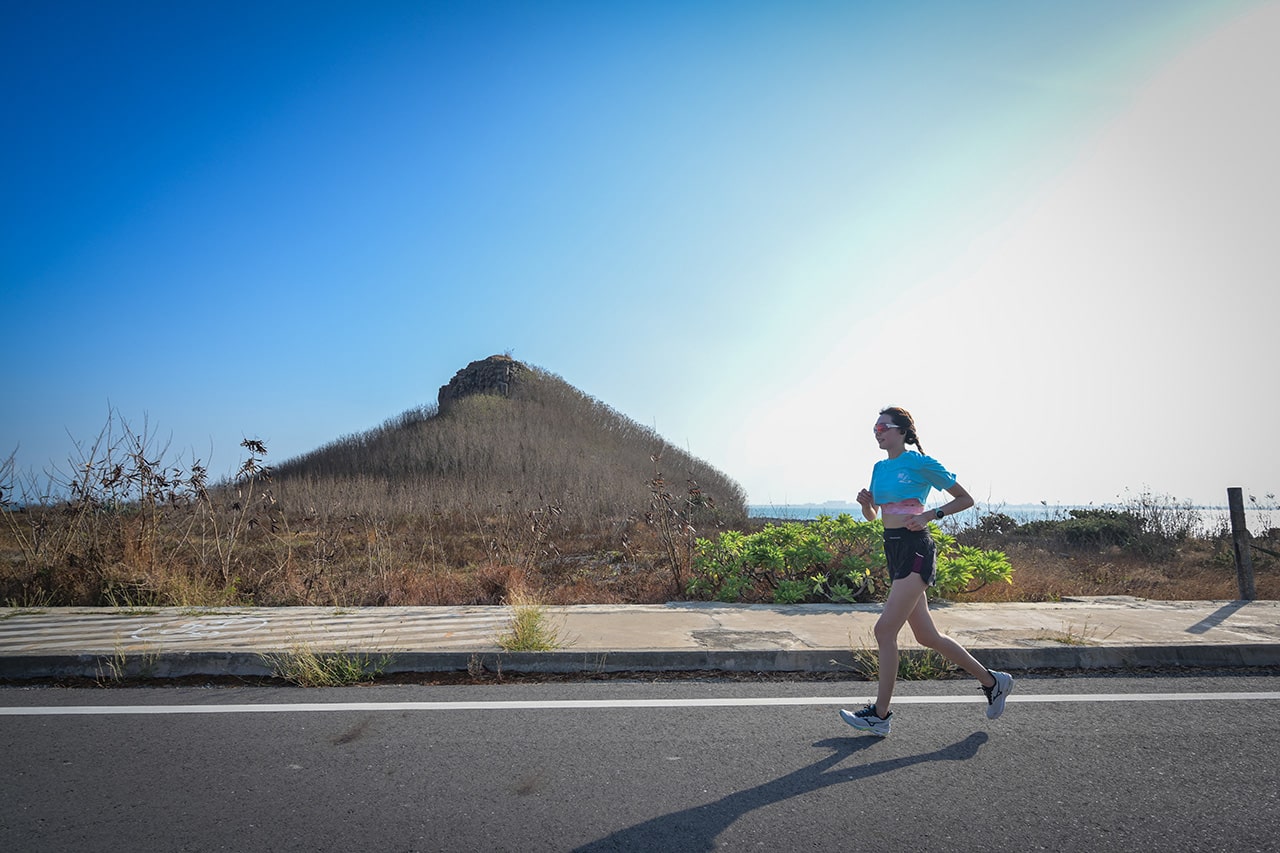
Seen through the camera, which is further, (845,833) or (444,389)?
(444,389)

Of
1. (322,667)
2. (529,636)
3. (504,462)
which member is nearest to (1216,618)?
(529,636)

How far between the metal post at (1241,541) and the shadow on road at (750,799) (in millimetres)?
7061

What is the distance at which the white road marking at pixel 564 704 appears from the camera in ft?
15.5

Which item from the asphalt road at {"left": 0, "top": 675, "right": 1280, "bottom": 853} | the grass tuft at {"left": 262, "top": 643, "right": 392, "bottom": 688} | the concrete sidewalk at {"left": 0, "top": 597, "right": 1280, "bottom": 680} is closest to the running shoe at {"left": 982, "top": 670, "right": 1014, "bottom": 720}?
the asphalt road at {"left": 0, "top": 675, "right": 1280, "bottom": 853}

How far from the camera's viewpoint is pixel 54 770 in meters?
3.68

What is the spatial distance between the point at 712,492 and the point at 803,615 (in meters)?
21.6

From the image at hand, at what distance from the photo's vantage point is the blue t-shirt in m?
4.15

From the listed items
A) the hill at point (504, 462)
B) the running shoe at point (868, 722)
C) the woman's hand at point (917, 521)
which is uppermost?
the hill at point (504, 462)

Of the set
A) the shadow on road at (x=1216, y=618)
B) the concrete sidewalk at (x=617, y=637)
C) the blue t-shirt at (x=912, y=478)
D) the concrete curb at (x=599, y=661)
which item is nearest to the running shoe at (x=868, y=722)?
the blue t-shirt at (x=912, y=478)

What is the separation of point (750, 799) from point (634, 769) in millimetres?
673

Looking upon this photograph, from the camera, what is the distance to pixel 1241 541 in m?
8.76

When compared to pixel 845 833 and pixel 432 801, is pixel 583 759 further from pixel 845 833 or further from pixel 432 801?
pixel 845 833

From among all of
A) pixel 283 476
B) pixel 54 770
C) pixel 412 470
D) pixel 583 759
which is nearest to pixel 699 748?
pixel 583 759

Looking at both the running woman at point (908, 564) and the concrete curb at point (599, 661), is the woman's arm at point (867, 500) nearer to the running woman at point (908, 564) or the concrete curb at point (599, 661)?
the running woman at point (908, 564)
